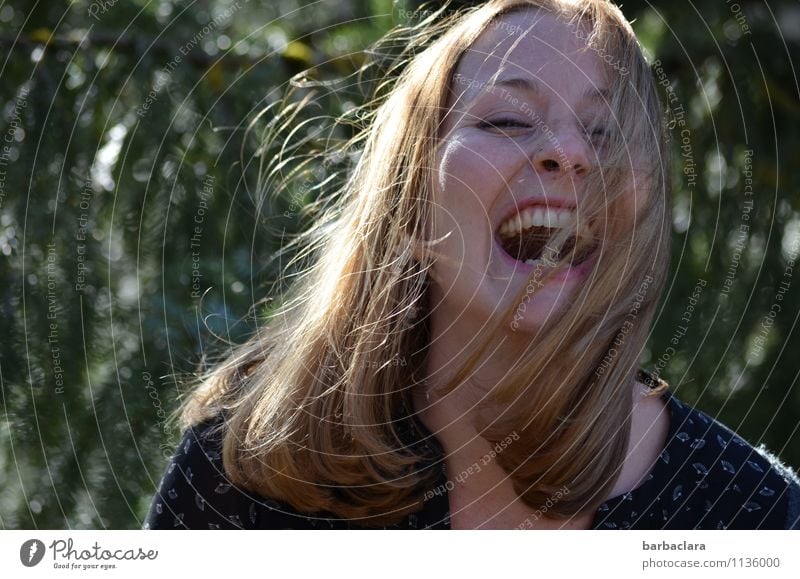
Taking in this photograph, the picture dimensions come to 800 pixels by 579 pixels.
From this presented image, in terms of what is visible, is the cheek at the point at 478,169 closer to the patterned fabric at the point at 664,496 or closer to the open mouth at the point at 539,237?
the open mouth at the point at 539,237

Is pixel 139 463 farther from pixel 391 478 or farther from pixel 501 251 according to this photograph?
pixel 501 251

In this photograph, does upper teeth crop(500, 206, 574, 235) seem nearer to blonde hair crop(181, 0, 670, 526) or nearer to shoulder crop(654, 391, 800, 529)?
blonde hair crop(181, 0, 670, 526)

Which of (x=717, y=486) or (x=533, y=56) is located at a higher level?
(x=533, y=56)

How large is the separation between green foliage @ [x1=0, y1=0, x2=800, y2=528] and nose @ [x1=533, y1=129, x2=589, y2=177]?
0.34m

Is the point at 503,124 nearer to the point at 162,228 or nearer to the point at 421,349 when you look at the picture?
the point at 421,349

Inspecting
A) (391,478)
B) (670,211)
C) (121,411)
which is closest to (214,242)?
(121,411)

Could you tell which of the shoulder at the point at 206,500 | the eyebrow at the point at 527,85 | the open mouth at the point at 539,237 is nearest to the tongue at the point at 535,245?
the open mouth at the point at 539,237

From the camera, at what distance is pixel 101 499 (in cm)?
113

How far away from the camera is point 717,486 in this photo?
87 cm

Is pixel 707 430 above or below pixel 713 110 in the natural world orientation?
below

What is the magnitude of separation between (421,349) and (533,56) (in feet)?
0.89

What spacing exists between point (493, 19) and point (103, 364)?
0.57 meters

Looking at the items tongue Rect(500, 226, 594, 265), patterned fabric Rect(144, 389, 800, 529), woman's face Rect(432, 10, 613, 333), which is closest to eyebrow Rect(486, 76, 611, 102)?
woman's face Rect(432, 10, 613, 333)

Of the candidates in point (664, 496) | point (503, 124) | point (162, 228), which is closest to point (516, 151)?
point (503, 124)
